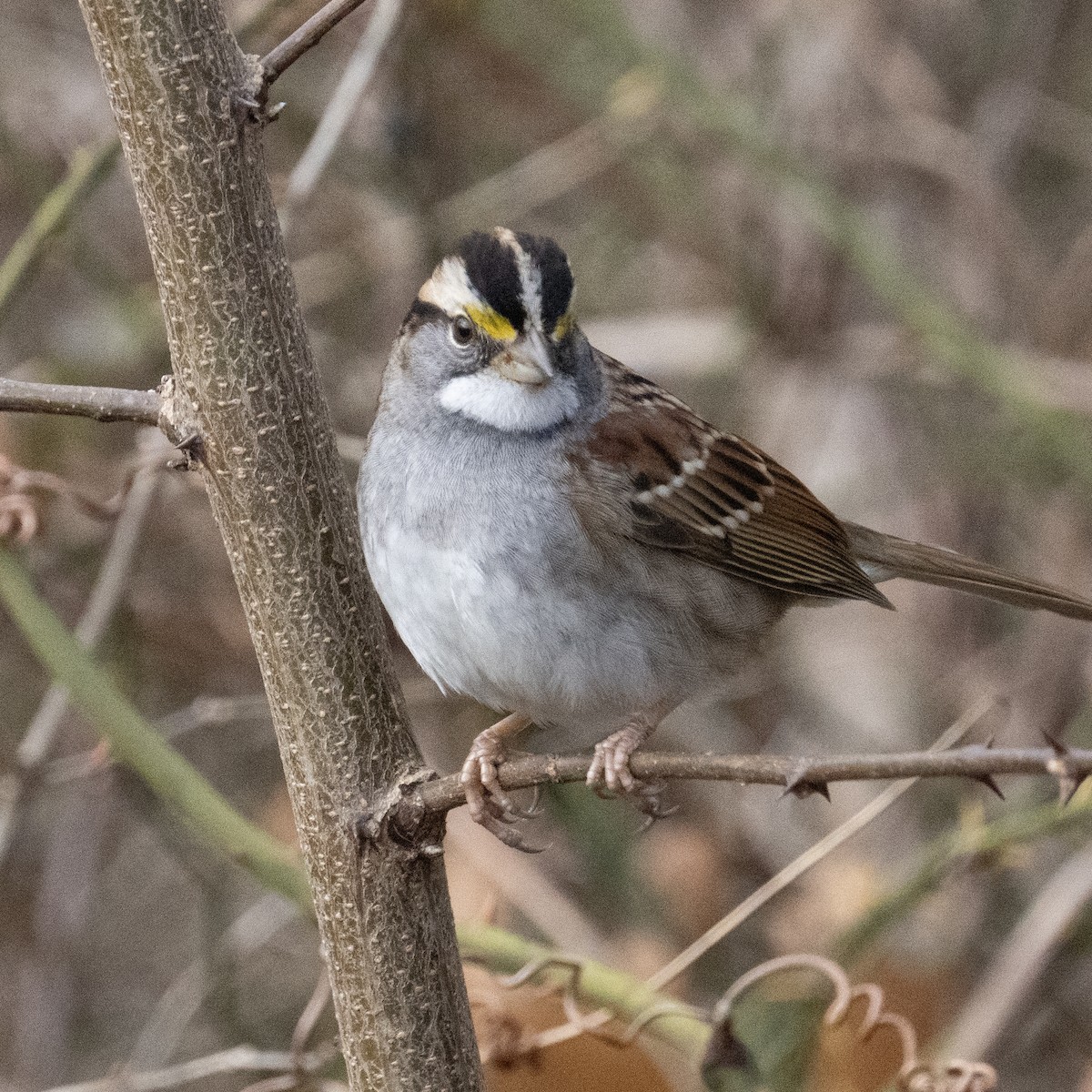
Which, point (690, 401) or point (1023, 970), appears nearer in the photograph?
point (1023, 970)

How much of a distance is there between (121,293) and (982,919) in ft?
7.88

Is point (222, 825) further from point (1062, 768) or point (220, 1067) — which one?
point (1062, 768)

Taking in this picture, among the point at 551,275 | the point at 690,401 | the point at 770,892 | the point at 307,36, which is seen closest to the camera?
the point at 307,36

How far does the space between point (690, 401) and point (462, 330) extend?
2032mm

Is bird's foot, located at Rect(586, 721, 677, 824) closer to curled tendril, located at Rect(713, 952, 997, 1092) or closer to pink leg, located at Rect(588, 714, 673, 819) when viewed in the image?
pink leg, located at Rect(588, 714, 673, 819)

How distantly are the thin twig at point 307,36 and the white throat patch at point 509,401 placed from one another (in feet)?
2.82

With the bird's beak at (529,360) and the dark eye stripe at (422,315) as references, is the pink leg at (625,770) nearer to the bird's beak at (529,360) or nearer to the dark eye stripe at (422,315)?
the bird's beak at (529,360)

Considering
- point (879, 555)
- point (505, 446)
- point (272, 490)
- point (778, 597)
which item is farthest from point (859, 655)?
point (272, 490)

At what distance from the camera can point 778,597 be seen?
8.15 ft

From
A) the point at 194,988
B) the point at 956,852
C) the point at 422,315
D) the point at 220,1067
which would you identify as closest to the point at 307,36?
the point at 422,315

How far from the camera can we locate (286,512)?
1.35 m

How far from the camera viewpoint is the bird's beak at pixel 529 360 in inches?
81.2

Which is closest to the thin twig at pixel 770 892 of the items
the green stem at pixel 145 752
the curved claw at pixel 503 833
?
the curved claw at pixel 503 833

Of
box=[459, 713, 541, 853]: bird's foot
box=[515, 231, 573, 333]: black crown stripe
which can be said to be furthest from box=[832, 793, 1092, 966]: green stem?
box=[515, 231, 573, 333]: black crown stripe
